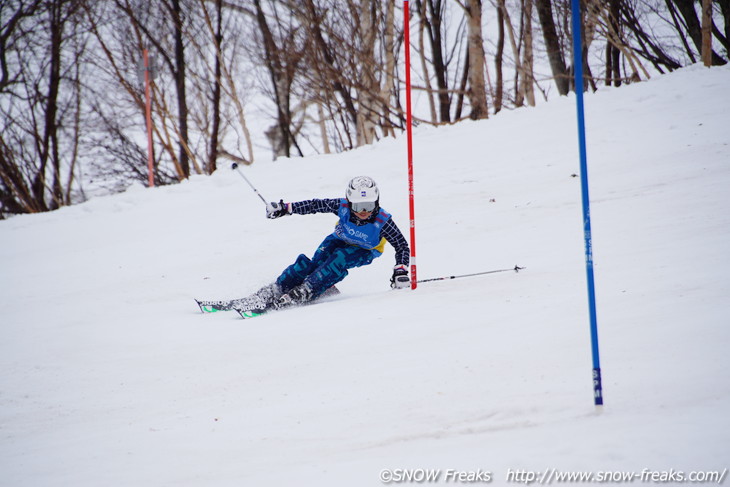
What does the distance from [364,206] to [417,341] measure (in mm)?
1863

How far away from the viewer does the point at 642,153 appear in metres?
7.67

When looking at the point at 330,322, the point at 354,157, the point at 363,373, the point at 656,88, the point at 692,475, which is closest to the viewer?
the point at 692,475

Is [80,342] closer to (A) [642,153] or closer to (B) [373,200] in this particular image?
(B) [373,200]

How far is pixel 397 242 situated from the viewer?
17.6 ft

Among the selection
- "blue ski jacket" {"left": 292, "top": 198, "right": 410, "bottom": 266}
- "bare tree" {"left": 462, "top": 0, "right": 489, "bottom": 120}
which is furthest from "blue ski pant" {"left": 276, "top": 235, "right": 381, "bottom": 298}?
"bare tree" {"left": 462, "top": 0, "right": 489, "bottom": 120}

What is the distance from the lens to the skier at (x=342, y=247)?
5.21 meters

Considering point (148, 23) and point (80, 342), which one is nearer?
point (80, 342)

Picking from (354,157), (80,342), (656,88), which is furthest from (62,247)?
(656,88)

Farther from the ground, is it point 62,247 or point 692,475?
point 62,247

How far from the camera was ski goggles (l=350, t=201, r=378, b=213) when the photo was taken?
520cm

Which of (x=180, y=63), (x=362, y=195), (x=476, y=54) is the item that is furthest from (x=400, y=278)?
(x=180, y=63)

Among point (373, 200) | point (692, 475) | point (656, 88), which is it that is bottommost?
point (692, 475)

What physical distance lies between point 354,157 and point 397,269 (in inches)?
216

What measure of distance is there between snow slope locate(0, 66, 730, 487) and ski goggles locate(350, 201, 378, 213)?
87 cm
